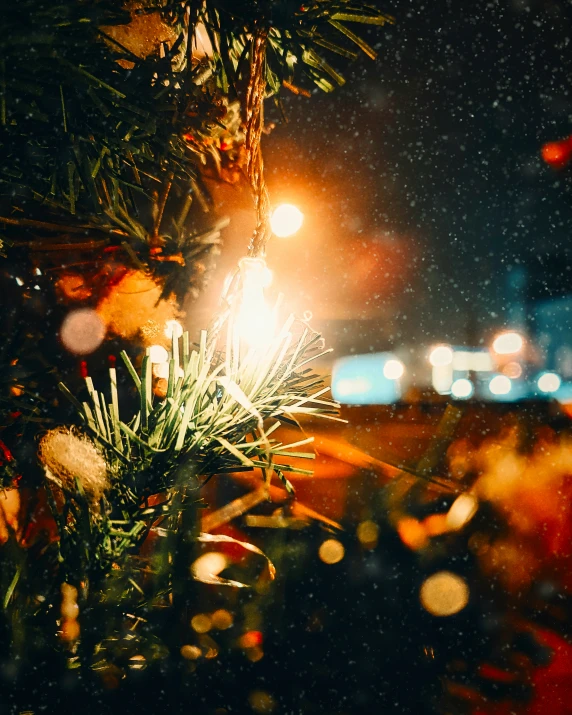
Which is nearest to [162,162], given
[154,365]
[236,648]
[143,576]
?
[154,365]

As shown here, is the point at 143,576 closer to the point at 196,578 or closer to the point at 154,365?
the point at 196,578

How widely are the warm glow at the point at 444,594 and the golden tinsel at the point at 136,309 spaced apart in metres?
2.84

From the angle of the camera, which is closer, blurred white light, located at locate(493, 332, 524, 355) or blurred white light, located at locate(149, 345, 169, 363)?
blurred white light, located at locate(149, 345, 169, 363)

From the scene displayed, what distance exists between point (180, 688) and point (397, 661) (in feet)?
5.41

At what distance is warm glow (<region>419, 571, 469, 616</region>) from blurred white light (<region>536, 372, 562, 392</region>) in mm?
32109

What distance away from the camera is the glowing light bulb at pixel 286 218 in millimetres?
2045

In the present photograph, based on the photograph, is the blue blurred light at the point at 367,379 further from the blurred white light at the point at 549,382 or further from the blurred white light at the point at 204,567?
the blurred white light at the point at 204,567

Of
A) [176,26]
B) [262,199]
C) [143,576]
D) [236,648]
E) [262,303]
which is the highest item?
[176,26]

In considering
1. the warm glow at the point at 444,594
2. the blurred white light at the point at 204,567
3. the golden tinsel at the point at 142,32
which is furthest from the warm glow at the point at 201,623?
the golden tinsel at the point at 142,32

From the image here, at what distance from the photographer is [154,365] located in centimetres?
163

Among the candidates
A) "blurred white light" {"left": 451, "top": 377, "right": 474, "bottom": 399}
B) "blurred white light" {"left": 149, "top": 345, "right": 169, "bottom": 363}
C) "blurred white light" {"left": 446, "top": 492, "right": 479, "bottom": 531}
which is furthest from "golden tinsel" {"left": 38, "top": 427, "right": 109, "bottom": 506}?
"blurred white light" {"left": 451, "top": 377, "right": 474, "bottom": 399}

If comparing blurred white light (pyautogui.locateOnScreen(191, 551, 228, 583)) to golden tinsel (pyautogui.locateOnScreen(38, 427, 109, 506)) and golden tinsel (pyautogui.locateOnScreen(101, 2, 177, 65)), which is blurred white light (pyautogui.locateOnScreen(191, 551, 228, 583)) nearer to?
golden tinsel (pyautogui.locateOnScreen(38, 427, 109, 506))

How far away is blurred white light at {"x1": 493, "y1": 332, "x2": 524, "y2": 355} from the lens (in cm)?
3300

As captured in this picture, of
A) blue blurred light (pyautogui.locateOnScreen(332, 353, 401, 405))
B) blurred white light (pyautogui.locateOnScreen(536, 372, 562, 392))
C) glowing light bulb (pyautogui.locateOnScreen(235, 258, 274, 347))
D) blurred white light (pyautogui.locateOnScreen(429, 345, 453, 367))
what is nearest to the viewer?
glowing light bulb (pyautogui.locateOnScreen(235, 258, 274, 347))
